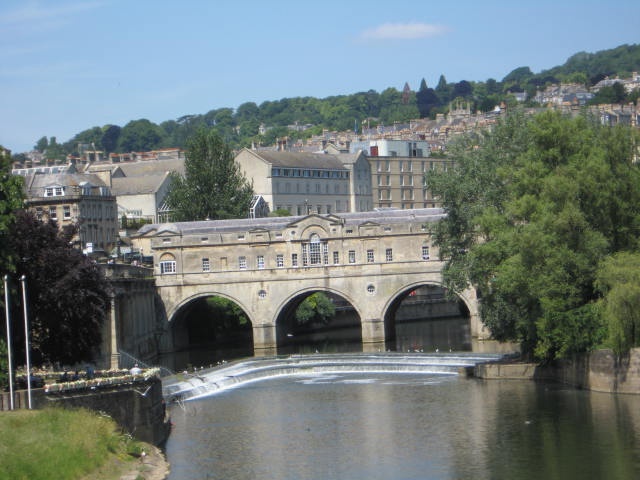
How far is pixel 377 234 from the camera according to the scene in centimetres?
7694

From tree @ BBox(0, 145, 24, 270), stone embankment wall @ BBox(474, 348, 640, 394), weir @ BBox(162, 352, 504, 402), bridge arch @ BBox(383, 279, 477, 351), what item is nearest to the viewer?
tree @ BBox(0, 145, 24, 270)

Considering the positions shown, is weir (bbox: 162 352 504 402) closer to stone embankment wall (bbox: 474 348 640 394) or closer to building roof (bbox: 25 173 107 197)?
stone embankment wall (bbox: 474 348 640 394)

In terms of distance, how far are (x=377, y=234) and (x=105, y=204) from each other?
3094 cm

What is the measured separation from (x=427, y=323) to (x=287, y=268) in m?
19.4

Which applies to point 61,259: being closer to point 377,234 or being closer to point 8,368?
point 8,368

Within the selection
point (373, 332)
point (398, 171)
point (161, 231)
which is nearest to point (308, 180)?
point (398, 171)

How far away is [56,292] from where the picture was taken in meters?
43.8

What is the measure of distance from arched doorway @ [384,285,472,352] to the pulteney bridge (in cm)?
108

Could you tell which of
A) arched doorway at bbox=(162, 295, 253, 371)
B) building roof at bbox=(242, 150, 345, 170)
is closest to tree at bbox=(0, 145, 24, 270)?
arched doorway at bbox=(162, 295, 253, 371)

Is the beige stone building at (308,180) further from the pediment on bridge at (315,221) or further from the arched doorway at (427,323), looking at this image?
the pediment on bridge at (315,221)

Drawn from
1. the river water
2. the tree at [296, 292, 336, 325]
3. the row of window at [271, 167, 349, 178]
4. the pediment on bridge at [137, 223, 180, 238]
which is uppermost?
the row of window at [271, 167, 349, 178]

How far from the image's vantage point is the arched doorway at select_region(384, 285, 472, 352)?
74.7 m

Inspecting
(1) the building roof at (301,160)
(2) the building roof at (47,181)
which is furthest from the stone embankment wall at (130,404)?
(1) the building roof at (301,160)

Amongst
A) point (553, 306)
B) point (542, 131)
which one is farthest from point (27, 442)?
point (542, 131)
